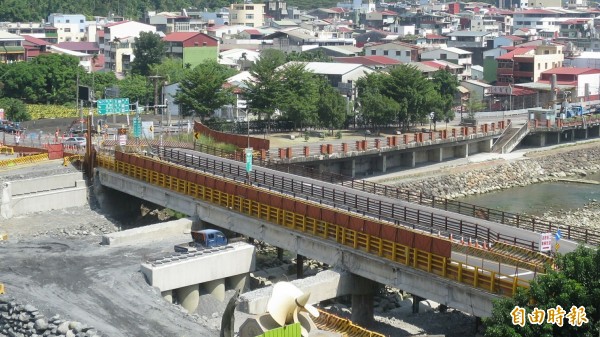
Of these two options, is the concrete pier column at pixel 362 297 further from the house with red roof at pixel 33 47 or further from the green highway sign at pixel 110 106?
the house with red roof at pixel 33 47

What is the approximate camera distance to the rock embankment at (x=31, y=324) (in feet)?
95.5

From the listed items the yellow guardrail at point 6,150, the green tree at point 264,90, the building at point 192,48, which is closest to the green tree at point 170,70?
the building at point 192,48

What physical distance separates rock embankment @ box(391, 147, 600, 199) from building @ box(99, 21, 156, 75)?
50625 millimetres

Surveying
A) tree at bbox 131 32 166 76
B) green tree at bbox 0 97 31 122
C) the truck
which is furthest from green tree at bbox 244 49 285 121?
the truck

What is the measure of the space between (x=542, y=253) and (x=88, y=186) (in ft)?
84.7

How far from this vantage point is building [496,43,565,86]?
103250 millimetres

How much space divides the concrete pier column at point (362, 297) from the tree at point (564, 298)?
10287 millimetres

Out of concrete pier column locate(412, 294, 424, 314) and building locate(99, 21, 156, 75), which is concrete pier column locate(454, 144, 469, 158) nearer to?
concrete pier column locate(412, 294, 424, 314)

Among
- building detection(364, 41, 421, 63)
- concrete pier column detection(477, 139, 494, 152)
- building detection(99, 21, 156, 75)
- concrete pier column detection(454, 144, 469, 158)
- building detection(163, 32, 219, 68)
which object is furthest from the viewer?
building detection(99, 21, 156, 75)

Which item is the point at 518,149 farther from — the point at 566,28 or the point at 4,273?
the point at 566,28

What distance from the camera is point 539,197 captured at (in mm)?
65375

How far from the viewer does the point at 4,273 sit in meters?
35.1

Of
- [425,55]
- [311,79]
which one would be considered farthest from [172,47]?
[311,79]

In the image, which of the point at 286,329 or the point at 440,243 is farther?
the point at 440,243
